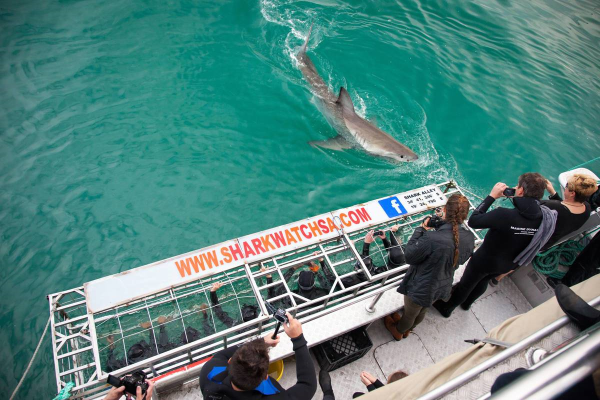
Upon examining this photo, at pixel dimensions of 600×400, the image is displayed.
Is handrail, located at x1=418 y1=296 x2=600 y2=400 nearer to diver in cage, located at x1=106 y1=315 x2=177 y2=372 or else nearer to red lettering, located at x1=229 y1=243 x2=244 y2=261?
red lettering, located at x1=229 y1=243 x2=244 y2=261

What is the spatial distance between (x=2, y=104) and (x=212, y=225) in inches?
267

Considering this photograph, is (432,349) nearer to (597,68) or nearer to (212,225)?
(212,225)

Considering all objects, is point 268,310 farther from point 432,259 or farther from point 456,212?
point 456,212

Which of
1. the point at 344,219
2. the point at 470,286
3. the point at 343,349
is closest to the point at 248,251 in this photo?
the point at 344,219

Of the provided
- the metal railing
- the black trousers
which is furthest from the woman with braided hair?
the black trousers

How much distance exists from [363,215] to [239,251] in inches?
80.1

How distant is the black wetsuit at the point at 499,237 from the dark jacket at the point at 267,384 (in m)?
2.79

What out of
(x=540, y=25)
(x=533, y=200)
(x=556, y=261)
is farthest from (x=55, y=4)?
(x=540, y=25)

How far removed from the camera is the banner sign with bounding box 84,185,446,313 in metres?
4.38


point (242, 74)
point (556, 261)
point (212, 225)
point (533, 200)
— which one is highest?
point (533, 200)

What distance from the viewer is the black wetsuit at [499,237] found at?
4.18m

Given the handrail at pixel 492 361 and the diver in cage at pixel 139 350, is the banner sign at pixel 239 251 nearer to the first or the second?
the diver in cage at pixel 139 350

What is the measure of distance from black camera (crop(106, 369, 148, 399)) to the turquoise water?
12.2 feet

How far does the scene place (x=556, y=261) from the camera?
5.52 meters
